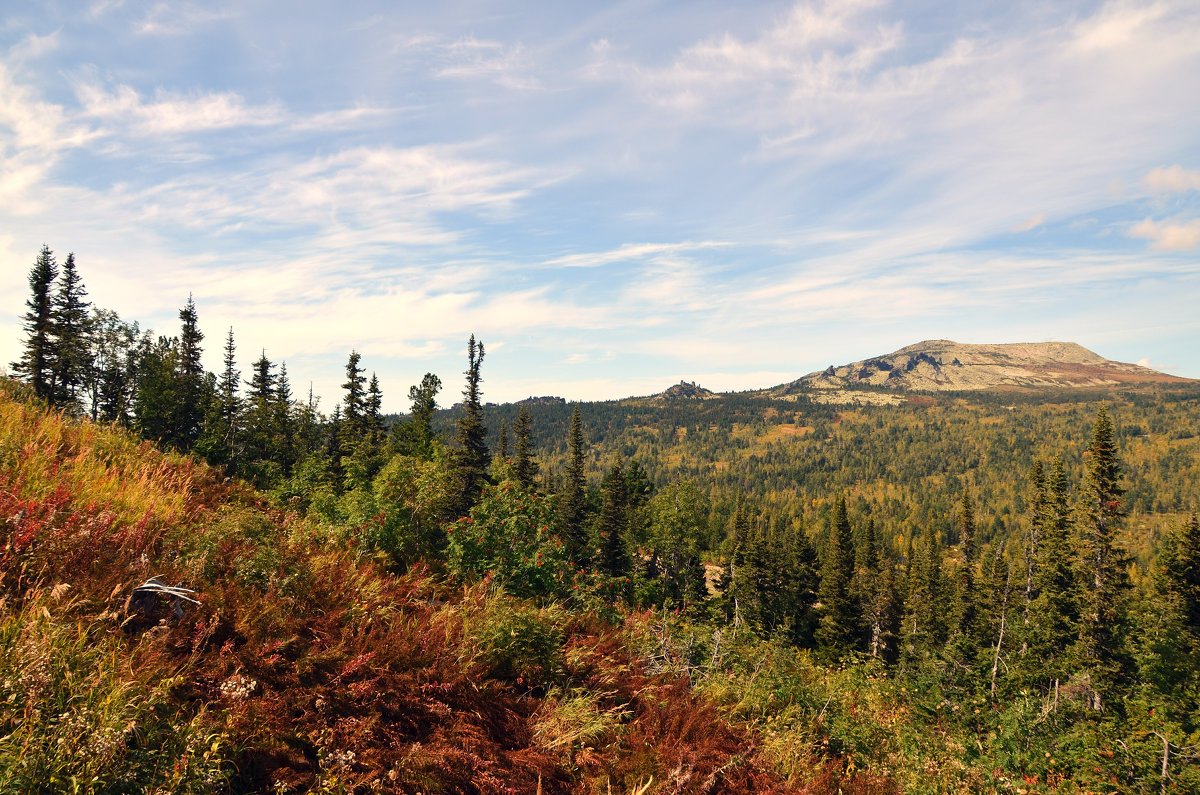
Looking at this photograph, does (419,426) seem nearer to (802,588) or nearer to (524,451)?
(524,451)

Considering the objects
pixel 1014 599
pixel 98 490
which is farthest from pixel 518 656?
pixel 1014 599

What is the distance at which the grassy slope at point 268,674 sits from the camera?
143 inches

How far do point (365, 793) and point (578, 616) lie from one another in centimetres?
559

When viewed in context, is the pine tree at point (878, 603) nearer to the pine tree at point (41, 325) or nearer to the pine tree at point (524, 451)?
the pine tree at point (524, 451)

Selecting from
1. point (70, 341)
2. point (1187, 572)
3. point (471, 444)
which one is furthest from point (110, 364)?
point (1187, 572)

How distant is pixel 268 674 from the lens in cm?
483

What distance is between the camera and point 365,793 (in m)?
4.19

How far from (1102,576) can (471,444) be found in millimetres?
45142

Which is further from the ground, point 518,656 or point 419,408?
point 419,408

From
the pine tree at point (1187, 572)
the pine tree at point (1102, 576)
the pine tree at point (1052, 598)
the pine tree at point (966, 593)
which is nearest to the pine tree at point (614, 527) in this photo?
the pine tree at point (966, 593)

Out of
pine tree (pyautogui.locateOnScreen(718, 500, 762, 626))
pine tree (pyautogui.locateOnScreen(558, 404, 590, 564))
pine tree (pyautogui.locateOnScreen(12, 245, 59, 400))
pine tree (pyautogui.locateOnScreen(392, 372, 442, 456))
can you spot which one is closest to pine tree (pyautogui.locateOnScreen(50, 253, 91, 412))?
pine tree (pyautogui.locateOnScreen(12, 245, 59, 400))

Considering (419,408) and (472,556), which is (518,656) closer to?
(472,556)

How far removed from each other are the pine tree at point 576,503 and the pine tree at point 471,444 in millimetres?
8826

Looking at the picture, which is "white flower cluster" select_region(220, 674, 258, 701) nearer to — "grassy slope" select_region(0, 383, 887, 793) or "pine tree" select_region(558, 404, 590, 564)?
"grassy slope" select_region(0, 383, 887, 793)
